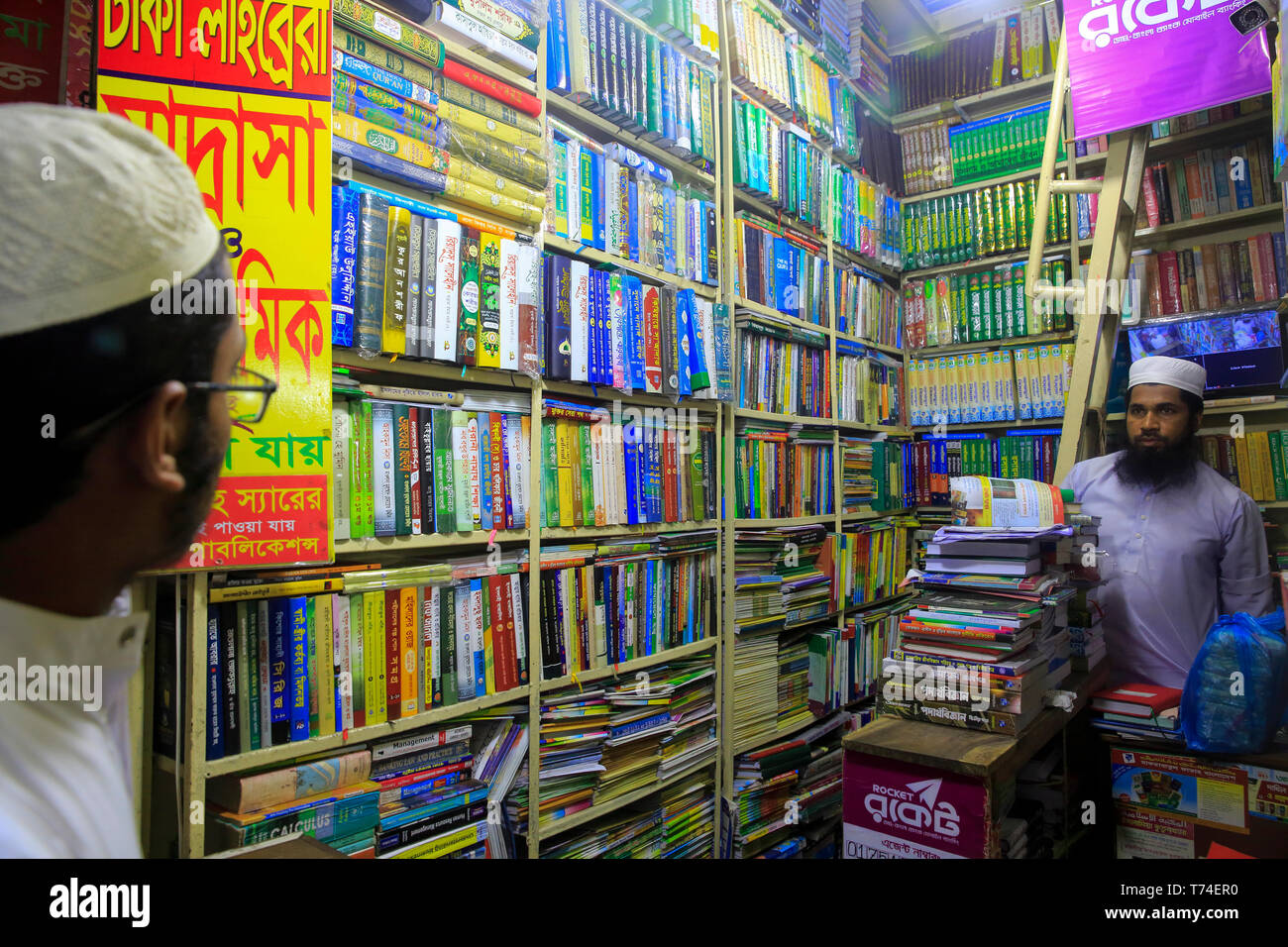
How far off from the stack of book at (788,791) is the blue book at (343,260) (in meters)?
1.85

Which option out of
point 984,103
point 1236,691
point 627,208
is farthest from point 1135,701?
point 984,103

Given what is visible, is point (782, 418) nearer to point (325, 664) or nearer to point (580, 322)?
point (580, 322)

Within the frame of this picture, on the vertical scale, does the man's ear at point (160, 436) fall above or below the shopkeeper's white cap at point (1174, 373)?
below

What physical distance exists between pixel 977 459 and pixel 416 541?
2786 millimetres

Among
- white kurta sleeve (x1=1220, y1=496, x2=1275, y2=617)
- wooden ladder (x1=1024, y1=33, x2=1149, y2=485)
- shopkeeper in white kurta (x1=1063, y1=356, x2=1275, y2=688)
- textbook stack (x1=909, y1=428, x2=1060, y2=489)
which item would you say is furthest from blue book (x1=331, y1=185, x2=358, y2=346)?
textbook stack (x1=909, y1=428, x2=1060, y2=489)

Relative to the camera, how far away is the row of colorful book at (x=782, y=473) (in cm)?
251

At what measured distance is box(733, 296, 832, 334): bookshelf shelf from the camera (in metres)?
2.49

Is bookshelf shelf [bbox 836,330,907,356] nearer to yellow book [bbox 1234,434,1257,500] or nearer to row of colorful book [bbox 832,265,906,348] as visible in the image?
row of colorful book [bbox 832,265,906,348]

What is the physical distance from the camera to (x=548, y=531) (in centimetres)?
180

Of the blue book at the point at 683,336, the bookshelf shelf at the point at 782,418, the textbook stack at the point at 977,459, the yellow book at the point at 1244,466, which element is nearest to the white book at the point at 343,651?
the blue book at the point at 683,336

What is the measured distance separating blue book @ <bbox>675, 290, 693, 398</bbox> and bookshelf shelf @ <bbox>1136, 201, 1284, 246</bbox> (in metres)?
2.16

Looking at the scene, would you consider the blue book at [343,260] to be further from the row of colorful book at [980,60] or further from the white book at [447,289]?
the row of colorful book at [980,60]
